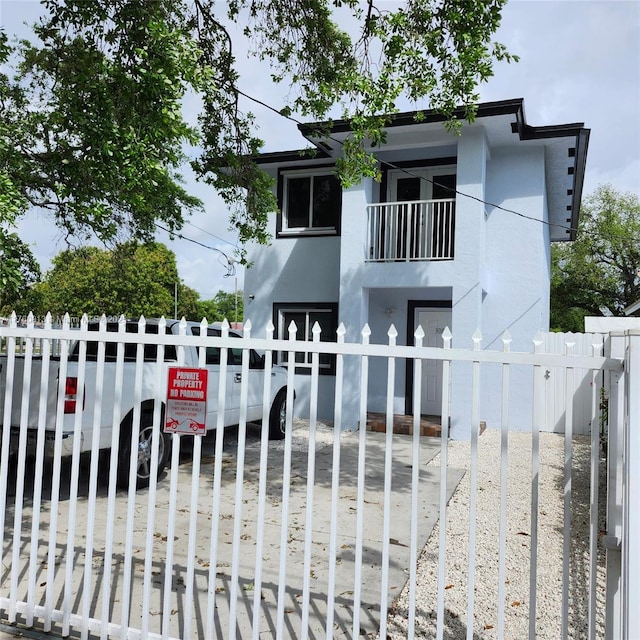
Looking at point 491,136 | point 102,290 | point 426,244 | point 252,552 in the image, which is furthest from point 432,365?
point 102,290

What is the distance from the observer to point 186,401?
3271 mm

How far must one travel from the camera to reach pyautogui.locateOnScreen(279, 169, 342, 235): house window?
43.8 feet

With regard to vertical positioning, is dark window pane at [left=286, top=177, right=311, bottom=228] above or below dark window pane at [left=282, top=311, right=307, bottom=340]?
above

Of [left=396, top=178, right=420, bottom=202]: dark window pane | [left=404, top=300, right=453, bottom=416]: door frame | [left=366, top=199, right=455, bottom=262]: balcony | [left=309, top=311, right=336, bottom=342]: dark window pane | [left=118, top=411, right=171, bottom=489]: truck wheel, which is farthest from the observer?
[left=309, top=311, right=336, bottom=342]: dark window pane

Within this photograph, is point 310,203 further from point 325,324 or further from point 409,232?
point 409,232

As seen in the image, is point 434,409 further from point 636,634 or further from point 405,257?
point 636,634

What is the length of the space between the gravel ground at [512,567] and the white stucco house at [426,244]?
3776 millimetres

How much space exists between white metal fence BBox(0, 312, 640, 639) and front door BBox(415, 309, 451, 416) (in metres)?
6.10

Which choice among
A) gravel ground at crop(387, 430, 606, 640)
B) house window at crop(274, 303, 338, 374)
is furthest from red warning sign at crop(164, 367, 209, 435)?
house window at crop(274, 303, 338, 374)

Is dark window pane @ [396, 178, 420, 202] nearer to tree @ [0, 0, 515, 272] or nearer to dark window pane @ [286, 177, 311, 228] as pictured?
dark window pane @ [286, 177, 311, 228]

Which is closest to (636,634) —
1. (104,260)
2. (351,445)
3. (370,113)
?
(370,113)

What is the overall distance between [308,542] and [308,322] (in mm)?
10553

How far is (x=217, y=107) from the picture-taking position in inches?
330

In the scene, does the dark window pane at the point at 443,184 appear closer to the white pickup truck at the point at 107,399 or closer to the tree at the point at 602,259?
the white pickup truck at the point at 107,399
